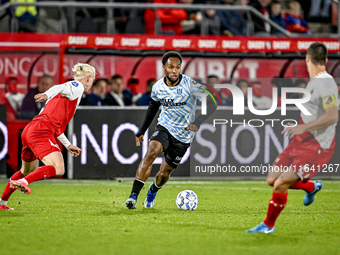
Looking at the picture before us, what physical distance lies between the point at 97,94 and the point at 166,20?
3046 millimetres

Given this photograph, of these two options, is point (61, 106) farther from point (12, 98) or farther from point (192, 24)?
point (192, 24)

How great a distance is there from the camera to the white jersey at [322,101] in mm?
5938

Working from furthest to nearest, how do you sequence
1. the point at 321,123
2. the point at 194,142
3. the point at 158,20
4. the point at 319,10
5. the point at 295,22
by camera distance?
the point at 319,10 < the point at 295,22 < the point at 158,20 < the point at 194,142 < the point at 321,123

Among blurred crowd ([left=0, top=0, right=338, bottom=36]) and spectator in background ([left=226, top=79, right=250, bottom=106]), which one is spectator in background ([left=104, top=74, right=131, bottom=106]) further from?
spectator in background ([left=226, top=79, right=250, bottom=106])

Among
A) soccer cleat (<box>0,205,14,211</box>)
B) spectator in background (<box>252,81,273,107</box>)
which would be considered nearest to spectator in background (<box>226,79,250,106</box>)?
spectator in background (<box>252,81,273,107</box>)

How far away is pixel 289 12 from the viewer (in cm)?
1694

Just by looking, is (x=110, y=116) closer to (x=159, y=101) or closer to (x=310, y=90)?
(x=159, y=101)

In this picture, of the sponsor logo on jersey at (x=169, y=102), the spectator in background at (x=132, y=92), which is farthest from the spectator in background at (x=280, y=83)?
the sponsor logo on jersey at (x=169, y=102)

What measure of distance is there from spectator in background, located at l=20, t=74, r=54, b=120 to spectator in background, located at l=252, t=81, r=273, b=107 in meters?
4.38

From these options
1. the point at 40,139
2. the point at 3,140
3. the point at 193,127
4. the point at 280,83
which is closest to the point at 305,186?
the point at 193,127

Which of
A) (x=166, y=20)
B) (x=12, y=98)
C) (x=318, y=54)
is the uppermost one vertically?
(x=166, y=20)

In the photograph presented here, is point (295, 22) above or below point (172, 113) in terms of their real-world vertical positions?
above

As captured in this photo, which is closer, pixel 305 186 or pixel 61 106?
pixel 305 186

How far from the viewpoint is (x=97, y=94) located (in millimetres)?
13117
